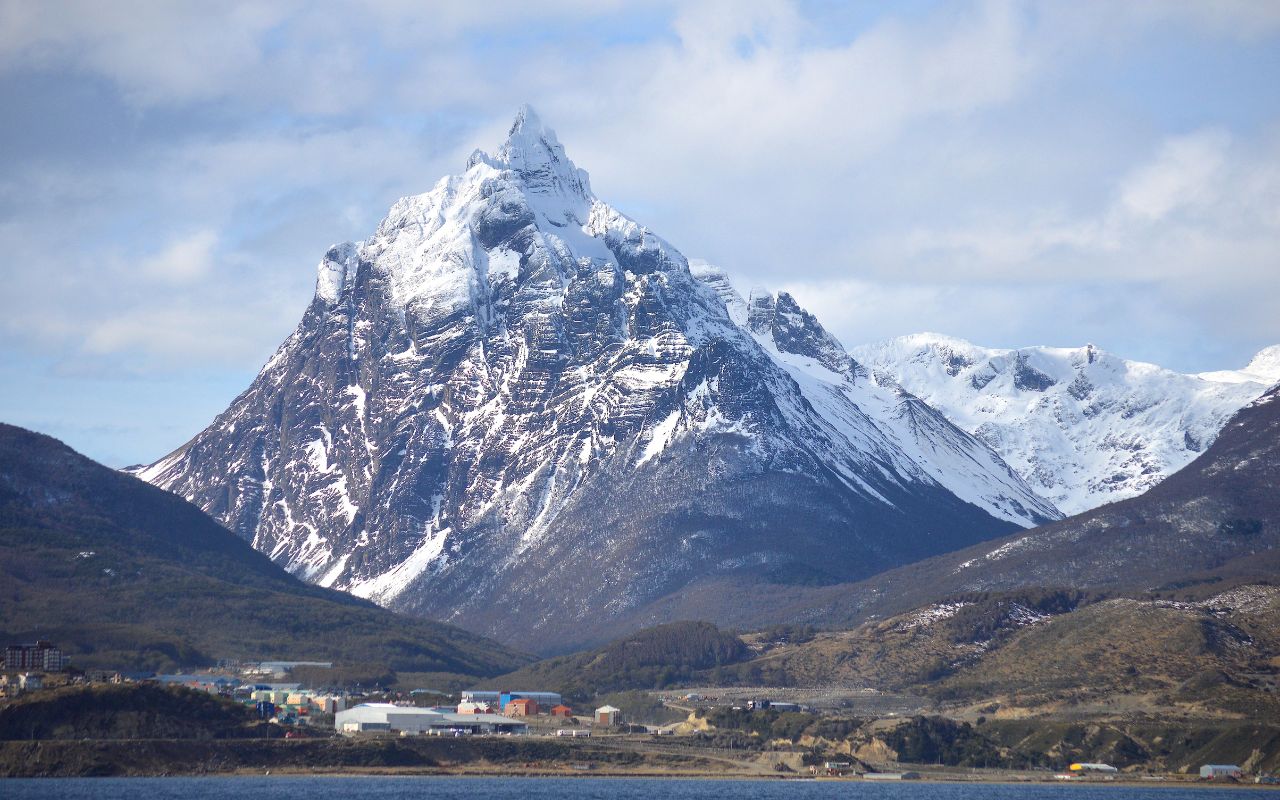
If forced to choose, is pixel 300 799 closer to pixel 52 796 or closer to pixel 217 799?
pixel 217 799

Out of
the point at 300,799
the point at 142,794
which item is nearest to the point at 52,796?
the point at 142,794

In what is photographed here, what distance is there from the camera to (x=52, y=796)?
194 m

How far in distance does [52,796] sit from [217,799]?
54.1 feet

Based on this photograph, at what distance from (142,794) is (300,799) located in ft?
55.2

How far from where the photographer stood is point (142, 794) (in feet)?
655

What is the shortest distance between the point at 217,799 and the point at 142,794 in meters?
9.50

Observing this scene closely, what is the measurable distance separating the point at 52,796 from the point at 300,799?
24.9 meters

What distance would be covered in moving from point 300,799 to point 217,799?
8.55 m

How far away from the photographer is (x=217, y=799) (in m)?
196

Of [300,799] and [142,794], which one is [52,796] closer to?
[142,794]

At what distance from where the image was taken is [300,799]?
198750 millimetres

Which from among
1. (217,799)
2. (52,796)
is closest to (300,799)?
(217,799)
